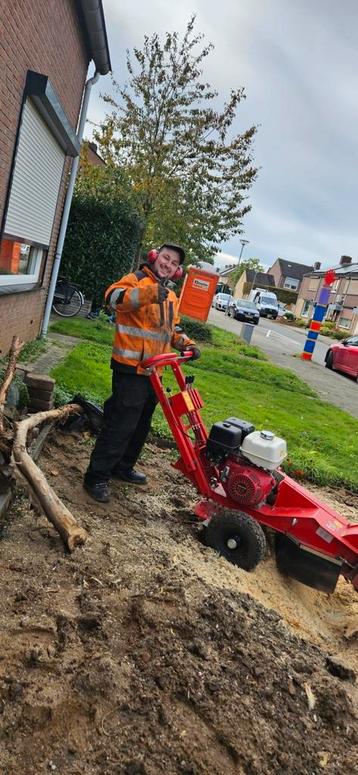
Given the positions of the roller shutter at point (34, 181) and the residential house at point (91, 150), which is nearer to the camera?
the roller shutter at point (34, 181)

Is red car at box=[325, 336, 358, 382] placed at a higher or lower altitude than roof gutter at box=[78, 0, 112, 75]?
lower

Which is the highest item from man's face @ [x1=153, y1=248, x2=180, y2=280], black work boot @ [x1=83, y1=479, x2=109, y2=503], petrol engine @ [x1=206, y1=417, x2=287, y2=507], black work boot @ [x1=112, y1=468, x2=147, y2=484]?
man's face @ [x1=153, y1=248, x2=180, y2=280]

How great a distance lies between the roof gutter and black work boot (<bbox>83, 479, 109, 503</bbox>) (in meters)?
6.63

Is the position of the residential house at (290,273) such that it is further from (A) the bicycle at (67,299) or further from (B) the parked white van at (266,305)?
(A) the bicycle at (67,299)

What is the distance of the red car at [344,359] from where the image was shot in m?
18.0

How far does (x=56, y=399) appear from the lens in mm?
5703

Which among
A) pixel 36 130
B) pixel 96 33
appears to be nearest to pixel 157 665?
pixel 36 130

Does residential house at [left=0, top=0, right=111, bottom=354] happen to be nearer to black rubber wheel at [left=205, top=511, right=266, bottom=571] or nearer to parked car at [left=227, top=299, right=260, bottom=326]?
black rubber wheel at [left=205, top=511, right=266, bottom=571]

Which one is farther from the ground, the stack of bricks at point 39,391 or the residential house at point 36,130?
the residential house at point 36,130

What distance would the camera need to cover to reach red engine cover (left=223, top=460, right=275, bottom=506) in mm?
3906

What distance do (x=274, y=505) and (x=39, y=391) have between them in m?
2.36

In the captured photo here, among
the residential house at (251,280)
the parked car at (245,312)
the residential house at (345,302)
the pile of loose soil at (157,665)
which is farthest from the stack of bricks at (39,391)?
the residential house at (251,280)

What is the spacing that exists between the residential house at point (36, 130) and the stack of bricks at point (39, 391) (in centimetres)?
182

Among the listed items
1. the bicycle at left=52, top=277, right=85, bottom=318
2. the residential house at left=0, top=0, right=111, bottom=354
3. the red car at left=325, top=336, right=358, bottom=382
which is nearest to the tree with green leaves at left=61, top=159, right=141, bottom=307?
the bicycle at left=52, top=277, right=85, bottom=318
